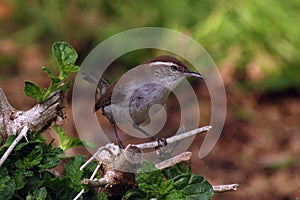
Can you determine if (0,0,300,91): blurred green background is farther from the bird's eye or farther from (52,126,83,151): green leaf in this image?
(52,126,83,151): green leaf

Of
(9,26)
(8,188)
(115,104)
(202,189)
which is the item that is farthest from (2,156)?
(9,26)

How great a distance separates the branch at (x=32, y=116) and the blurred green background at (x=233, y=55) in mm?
2165

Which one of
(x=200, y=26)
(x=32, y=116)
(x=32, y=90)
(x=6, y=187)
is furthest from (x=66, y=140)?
(x=200, y=26)

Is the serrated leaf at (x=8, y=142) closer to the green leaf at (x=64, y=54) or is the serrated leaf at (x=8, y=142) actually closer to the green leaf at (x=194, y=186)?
the green leaf at (x=64, y=54)

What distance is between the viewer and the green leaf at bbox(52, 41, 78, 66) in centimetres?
250

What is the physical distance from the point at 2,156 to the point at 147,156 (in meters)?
0.50

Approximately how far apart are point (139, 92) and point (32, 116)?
2.68 feet

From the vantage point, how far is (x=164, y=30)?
17.8 feet

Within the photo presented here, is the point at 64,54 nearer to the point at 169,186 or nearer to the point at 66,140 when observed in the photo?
the point at 66,140

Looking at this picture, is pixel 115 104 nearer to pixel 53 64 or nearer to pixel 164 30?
pixel 164 30

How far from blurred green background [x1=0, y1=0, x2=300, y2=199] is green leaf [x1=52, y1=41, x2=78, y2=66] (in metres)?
2.27

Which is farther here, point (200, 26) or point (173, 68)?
point (200, 26)

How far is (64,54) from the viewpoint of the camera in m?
2.51

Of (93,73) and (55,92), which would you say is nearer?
(55,92)
